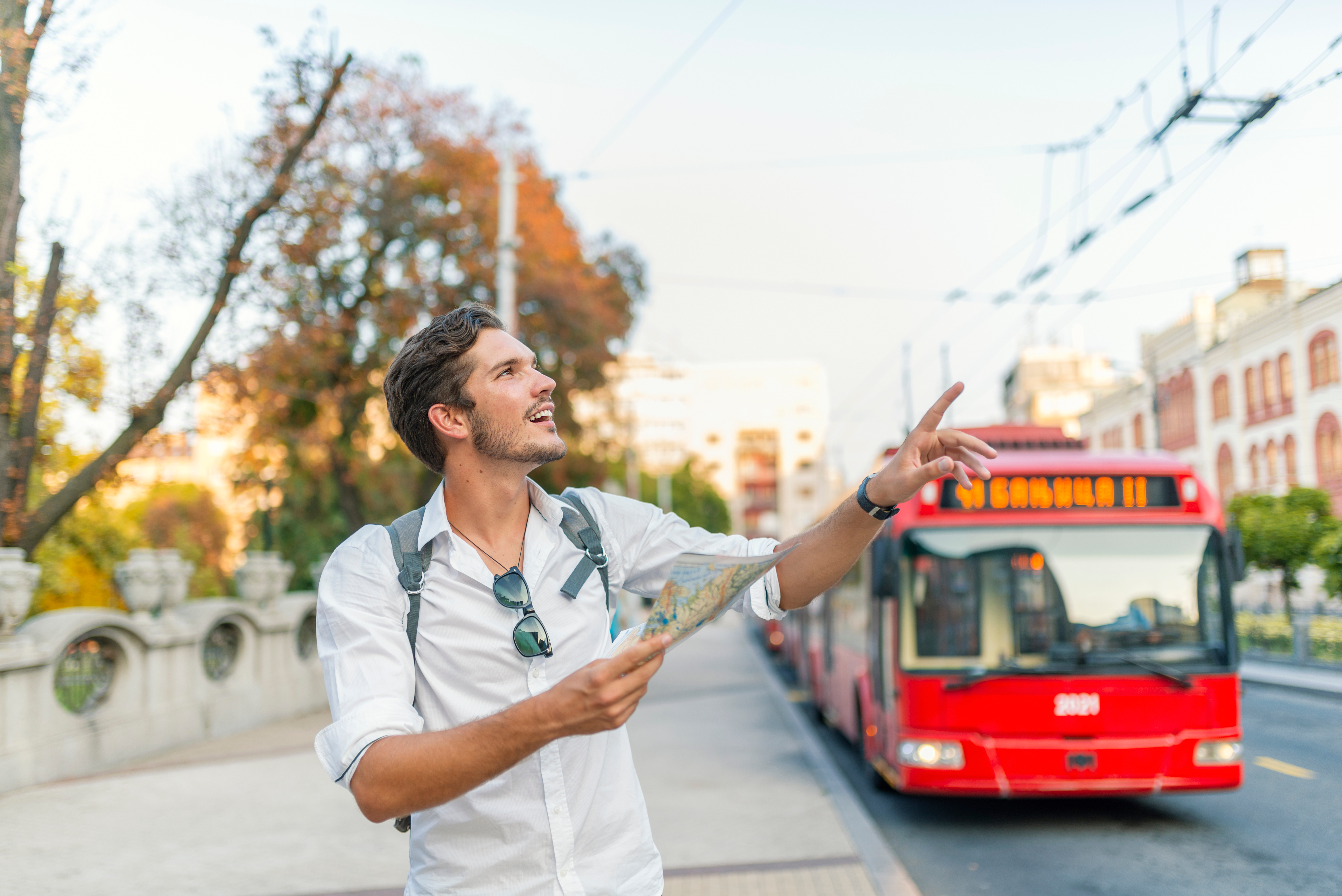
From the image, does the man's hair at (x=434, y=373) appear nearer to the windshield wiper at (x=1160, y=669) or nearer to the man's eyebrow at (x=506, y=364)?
the man's eyebrow at (x=506, y=364)

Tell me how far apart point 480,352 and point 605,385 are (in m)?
19.4

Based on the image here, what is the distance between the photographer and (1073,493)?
751cm

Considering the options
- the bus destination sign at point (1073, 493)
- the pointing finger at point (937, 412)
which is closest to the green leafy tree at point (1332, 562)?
the bus destination sign at point (1073, 493)

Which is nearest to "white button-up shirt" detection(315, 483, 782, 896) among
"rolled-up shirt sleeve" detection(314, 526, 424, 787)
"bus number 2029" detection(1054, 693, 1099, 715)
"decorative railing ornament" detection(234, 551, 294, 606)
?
"rolled-up shirt sleeve" detection(314, 526, 424, 787)

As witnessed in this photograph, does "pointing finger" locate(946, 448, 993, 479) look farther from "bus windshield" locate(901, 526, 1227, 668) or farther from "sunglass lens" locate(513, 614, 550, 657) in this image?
"bus windshield" locate(901, 526, 1227, 668)

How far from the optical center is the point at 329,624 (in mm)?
1979

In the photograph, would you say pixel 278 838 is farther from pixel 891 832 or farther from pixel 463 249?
pixel 463 249

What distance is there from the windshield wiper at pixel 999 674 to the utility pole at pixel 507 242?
25.2ft

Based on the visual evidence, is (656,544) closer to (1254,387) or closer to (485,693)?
(485,693)

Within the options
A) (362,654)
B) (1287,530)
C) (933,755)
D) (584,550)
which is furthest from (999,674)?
(1287,530)

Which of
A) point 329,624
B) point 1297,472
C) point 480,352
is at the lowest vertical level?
A: point 329,624

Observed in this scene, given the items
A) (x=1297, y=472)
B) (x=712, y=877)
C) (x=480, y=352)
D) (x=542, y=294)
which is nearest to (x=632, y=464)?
(x=1297, y=472)

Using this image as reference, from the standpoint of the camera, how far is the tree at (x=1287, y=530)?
22672 mm

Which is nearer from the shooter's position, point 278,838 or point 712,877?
point 712,877
